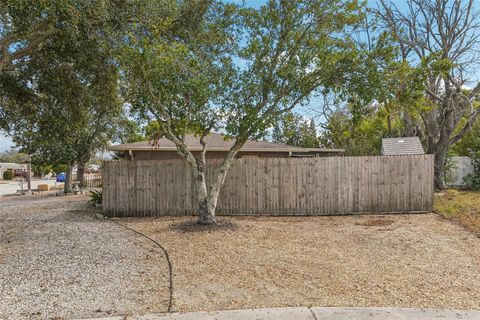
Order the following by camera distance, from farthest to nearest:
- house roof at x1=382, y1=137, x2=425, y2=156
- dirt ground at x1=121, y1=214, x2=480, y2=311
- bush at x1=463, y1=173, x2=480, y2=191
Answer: bush at x1=463, y1=173, x2=480, y2=191 → house roof at x1=382, y1=137, x2=425, y2=156 → dirt ground at x1=121, y1=214, x2=480, y2=311

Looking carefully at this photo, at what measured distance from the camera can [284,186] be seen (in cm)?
1123

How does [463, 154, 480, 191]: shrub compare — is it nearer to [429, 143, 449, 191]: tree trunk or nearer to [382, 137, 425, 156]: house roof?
[429, 143, 449, 191]: tree trunk

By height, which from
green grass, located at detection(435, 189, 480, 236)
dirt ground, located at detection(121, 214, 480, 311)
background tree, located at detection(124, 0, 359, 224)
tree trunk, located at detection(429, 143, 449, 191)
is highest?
background tree, located at detection(124, 0, 359, 224)

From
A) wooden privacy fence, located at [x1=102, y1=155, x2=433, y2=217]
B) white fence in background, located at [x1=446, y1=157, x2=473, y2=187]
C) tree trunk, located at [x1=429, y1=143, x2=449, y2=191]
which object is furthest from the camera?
white fence in background, located at [x1=446, y1=157, x2=473, y2=187]

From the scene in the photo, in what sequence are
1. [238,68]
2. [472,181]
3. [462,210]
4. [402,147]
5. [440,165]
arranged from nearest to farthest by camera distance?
[238,68], [462,210], [402,147], [440,165], [472,181]

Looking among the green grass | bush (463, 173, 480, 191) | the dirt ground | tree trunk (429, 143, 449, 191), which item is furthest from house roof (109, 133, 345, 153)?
bush (463, 173, 480, 191)

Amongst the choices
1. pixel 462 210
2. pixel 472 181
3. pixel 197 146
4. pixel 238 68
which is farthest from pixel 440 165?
pixel 238 68

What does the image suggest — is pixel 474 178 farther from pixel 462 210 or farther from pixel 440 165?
pixel 462 210

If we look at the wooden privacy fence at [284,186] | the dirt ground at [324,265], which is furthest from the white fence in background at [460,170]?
the dirt ground at [324,265]

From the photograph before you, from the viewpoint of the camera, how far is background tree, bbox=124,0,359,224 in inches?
322

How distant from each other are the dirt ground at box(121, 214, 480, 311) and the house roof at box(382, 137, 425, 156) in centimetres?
755

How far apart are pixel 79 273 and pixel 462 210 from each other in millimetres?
10331

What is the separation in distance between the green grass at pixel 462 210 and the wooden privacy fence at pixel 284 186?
0.66m

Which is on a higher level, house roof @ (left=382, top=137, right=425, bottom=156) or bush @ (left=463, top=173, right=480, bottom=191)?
house roof @ (left=382, top=137, right=425, bottom=156)
